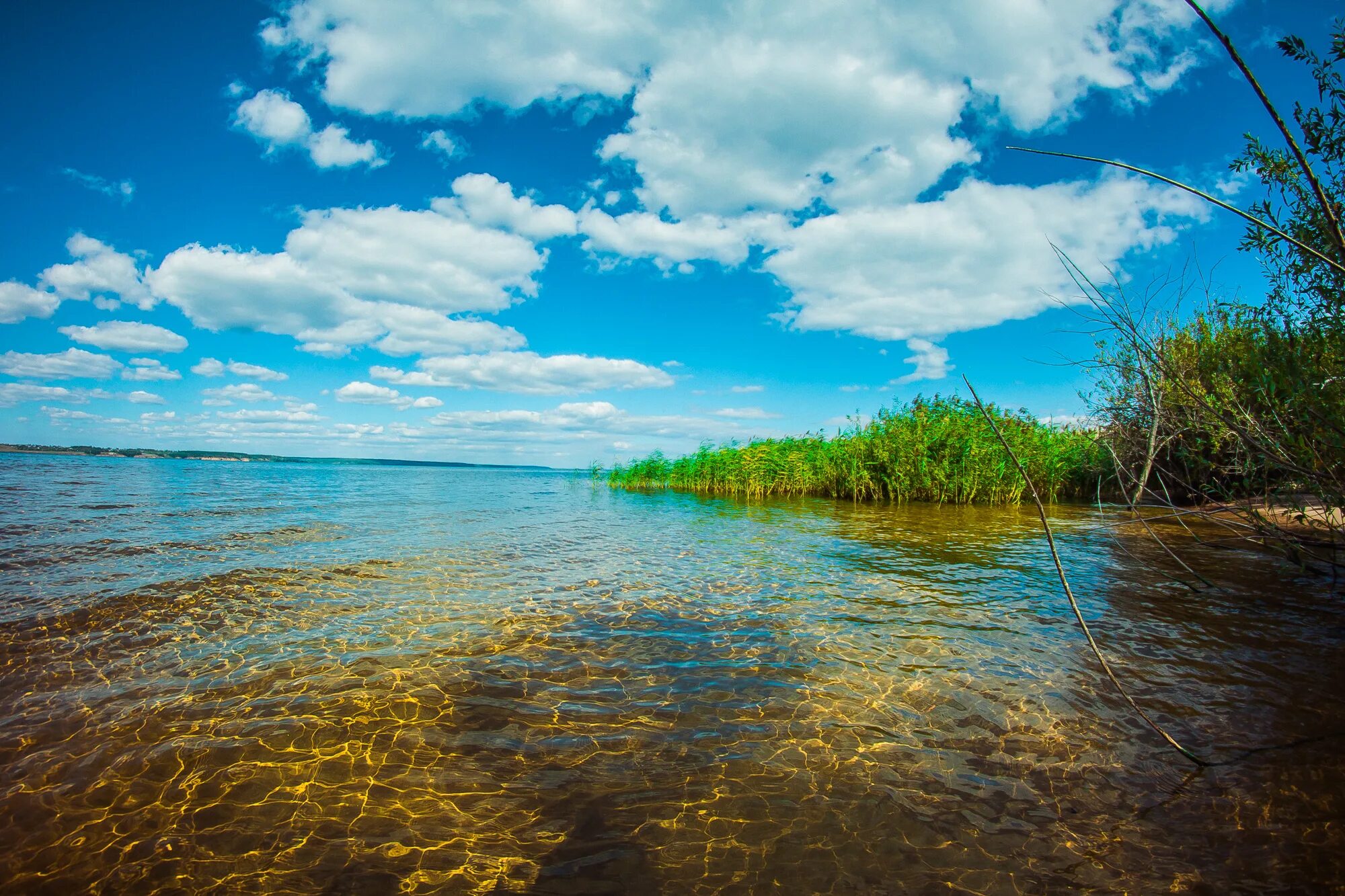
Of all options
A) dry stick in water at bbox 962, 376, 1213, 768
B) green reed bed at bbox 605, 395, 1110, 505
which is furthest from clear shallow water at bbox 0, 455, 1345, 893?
green reed bed at bbox 605, 395, 1110, 505

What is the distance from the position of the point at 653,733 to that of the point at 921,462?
22.6 meters

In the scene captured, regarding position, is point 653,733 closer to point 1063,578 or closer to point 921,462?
point 1063,578

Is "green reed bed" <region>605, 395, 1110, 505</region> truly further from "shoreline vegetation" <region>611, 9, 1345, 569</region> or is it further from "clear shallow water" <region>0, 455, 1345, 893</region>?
"clear shallow water" <region>0, 455, 1345, 893</region>

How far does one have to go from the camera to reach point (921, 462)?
79.9 ft

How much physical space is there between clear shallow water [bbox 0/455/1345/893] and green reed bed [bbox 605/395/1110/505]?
1476 centimetres

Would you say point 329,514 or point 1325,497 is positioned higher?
point 1325,497

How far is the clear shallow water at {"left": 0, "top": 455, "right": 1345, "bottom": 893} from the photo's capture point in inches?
120

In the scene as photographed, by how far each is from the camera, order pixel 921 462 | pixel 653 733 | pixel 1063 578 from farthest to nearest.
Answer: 1. pixel 921 462
2. pixel 653 733
3. pixel 1063 578

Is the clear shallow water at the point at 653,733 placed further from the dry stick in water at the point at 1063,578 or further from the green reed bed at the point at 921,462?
the green reed bed at the point at 921,462

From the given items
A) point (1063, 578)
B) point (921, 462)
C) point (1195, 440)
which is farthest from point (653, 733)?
point (921, 462)

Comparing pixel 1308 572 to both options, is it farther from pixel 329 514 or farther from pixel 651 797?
pixel 329 514

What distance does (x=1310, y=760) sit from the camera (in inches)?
154

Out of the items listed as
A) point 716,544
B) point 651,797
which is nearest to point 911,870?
point 651,797

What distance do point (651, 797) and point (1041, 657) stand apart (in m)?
4.61
